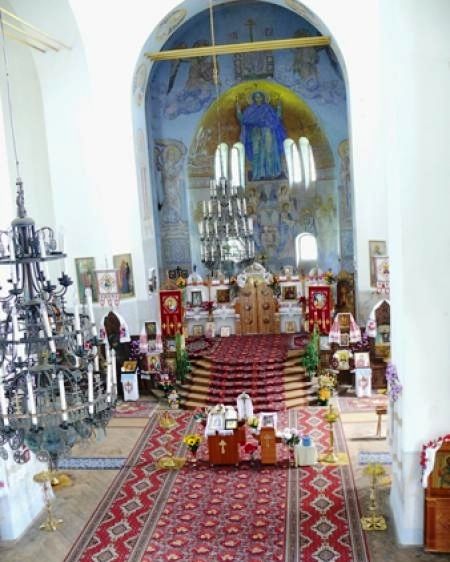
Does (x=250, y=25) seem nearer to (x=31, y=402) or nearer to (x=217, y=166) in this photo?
(x=217, y=166)

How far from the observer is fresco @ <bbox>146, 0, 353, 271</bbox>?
23.0 m

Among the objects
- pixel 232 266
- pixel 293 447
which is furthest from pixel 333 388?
pixel 232 266

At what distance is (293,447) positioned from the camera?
14227 millimetres

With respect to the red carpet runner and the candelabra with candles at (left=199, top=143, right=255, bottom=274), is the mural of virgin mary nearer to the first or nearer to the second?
the red carpet runner

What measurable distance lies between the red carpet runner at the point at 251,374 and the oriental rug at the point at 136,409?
5.49 feet

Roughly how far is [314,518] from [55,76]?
44.4 feet

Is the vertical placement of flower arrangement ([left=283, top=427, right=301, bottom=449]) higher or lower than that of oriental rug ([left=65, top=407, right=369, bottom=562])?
higher

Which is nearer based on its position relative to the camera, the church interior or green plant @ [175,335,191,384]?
the church interior

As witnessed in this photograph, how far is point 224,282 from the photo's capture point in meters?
23.2

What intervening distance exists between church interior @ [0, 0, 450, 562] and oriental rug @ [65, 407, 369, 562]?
2.1 inches

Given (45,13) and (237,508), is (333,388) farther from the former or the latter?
(45,13)

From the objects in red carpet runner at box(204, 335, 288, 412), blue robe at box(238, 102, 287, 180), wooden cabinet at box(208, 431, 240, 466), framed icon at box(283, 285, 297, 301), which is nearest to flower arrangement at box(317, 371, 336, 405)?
red carpet runner at box(204, 335, 288, 412)

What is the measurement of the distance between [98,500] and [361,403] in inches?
298

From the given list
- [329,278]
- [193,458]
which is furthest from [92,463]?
[329,278]
